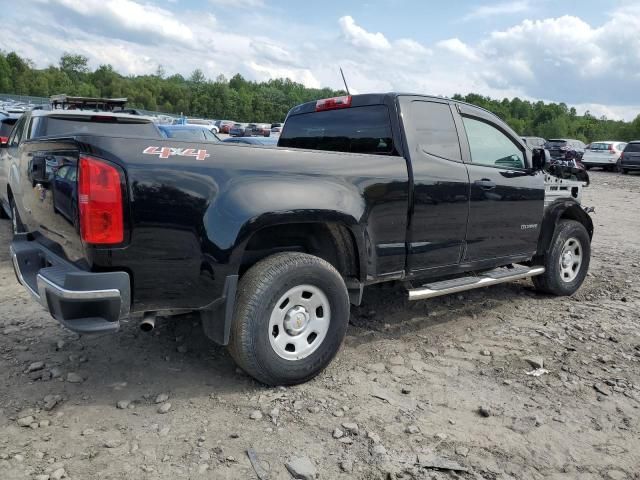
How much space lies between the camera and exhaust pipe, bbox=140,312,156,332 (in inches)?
120

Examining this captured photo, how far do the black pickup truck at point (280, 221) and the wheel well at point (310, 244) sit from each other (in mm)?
10

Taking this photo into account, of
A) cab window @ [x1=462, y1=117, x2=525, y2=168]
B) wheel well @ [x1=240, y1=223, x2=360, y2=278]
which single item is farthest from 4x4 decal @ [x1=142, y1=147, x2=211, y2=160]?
cab window @ [x1=462, y1=117, x2=525, y2=168]

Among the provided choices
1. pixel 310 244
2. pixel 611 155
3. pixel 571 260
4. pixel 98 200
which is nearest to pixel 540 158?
pixel 571 260

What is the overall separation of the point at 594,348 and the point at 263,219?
9.79ft

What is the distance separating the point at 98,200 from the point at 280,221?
103 cm

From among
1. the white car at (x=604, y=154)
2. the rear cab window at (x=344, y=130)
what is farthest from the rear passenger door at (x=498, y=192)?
the white car at (x=604, y=154)

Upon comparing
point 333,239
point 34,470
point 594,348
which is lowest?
point 34,470

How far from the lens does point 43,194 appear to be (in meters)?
3.39

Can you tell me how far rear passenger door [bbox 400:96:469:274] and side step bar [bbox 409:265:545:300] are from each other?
16 cm

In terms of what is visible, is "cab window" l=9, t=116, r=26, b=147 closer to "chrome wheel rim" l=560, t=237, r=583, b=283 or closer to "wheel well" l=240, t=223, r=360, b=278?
"wheel well" l=240, t=223, r=360, b=278

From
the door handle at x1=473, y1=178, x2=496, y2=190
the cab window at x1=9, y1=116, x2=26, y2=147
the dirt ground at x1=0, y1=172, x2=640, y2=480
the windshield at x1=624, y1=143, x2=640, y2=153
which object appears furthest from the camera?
the windshield at x1=624, y1=143, x2=640, y2=153

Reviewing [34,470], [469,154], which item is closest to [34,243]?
[34,470]

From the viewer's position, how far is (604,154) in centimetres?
2648

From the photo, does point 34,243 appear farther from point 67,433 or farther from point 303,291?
point 303,291
